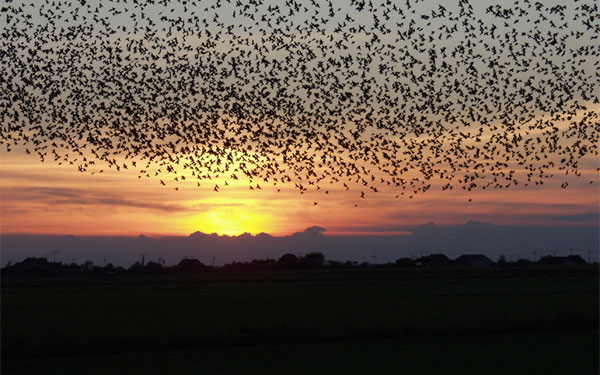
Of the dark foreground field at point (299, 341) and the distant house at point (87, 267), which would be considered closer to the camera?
the dark foreground field at point (299, 341)

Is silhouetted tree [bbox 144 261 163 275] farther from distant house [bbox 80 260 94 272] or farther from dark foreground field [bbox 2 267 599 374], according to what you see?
dark foreground field [bbox 2 267 599 374]

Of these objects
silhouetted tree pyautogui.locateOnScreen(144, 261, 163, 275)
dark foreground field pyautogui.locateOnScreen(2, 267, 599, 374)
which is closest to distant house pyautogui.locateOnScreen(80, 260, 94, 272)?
silhouetted tree pyautogui.locateOnScreen(144, 261, 163, 275)

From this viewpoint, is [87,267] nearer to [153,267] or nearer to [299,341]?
[153,267]

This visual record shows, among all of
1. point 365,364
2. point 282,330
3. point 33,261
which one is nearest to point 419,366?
point 365,364

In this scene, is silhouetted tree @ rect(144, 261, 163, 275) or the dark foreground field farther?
silhouetted tree @ rect(144, 261, 163, 275)

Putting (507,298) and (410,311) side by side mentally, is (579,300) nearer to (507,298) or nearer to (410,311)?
(507,298)

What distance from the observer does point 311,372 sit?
81.5 feet

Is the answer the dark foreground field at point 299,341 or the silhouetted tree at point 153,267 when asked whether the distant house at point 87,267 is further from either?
the dark foreground field at point 299,341

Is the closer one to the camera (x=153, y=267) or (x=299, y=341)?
(x=299, y=341)

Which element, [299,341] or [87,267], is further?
[87,267]

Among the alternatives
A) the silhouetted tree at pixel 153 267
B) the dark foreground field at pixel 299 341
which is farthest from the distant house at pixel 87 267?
the dark foreground field at pixel 299 341

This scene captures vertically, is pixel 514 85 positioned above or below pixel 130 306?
above

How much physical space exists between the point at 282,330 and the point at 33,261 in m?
169

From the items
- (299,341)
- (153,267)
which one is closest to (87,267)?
(153,267)
